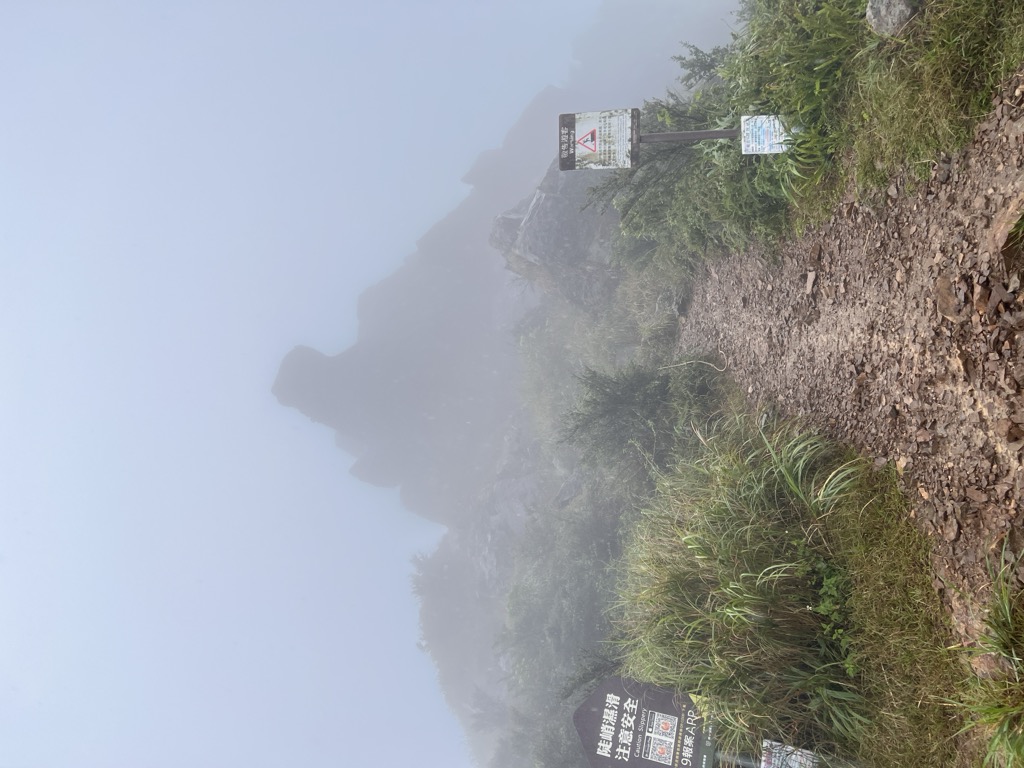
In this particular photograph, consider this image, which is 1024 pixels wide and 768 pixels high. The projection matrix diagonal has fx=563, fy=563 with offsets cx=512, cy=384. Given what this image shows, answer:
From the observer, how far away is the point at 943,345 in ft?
13.0

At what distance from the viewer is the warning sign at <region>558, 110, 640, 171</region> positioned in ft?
19.0

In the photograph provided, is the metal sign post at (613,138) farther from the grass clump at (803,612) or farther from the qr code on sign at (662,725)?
the qr code on sign at (662,725)

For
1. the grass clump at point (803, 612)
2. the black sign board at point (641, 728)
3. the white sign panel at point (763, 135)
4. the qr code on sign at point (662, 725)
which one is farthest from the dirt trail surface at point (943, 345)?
the qr code on sign at point (662, 725)

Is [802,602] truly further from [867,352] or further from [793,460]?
[867,352]

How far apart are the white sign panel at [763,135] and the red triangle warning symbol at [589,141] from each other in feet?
4.79

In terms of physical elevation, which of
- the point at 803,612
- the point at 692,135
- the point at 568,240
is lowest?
the point at 803,612

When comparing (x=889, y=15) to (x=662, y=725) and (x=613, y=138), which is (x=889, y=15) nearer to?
(x=613, y=138)

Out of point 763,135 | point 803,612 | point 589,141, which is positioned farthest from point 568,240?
point 803,612

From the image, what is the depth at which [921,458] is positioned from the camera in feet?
13.6

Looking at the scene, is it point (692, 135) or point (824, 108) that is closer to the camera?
point (824, 108)

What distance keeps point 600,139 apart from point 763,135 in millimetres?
1602

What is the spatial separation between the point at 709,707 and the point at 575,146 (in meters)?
5.73

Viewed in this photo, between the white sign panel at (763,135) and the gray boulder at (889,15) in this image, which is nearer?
the gray boulder at (889,15)

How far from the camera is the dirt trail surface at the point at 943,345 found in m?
3.44
